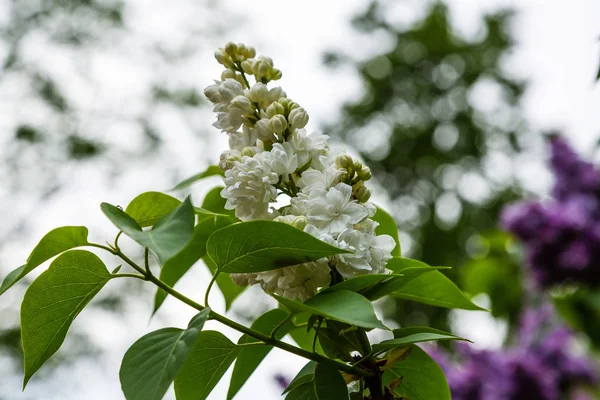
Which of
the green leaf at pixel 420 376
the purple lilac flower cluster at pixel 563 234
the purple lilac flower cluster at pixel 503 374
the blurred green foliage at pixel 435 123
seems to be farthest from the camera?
the blurred green foliage at pixel 435 123

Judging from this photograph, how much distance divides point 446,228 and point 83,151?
316 centimetres

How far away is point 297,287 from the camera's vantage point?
0.28m

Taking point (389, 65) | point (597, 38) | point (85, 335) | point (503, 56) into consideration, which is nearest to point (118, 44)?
point (85, 335)

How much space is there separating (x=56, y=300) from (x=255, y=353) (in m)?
0.10

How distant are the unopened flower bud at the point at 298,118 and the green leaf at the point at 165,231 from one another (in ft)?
0.30

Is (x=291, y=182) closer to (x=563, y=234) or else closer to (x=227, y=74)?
(x=227, y=74)

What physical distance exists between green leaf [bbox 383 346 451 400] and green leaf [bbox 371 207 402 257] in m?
0.06

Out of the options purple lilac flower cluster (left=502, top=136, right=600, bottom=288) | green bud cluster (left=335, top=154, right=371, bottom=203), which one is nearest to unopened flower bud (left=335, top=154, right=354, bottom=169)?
green bud cluster (left=335, top=154, right=371, bottom=203)

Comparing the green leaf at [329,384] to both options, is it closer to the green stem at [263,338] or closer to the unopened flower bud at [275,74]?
the green stem at [263,338]

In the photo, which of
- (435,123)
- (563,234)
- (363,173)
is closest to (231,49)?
(363,173)

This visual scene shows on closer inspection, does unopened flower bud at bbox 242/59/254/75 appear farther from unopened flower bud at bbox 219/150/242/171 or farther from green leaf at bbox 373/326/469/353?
green leaf at bbox 373/326/469/353

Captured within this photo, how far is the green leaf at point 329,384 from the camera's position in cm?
25

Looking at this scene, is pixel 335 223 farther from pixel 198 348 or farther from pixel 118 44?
pixel 118 44

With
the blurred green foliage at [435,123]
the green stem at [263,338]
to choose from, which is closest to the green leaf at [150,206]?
the green stem at [263,338]
